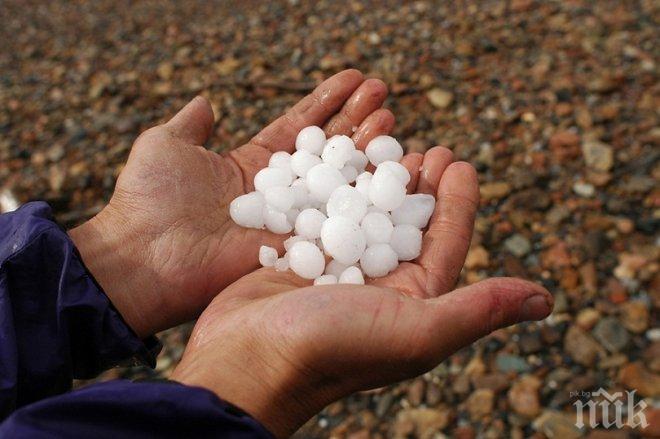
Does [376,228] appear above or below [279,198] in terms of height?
below

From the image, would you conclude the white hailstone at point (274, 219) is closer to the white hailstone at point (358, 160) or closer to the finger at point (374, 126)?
the white hailstone at point (358, 160)

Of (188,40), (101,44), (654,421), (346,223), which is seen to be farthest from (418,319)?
(101,44)

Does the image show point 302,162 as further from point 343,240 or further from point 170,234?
point 170,234

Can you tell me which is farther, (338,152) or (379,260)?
(338,152)

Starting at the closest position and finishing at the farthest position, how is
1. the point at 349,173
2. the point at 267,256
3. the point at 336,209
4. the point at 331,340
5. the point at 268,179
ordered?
1. the point at 331,340
2. the point at 267,256
3. the point at 336,209
4. the point at 268,179
5. the point at 349,173

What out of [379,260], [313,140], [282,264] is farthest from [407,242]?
[313,140]

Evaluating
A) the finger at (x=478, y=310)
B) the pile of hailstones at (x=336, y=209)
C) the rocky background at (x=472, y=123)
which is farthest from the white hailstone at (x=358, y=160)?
the finger at (x=478, y=310)

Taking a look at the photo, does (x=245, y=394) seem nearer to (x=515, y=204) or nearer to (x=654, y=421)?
(x=654, y=421)
